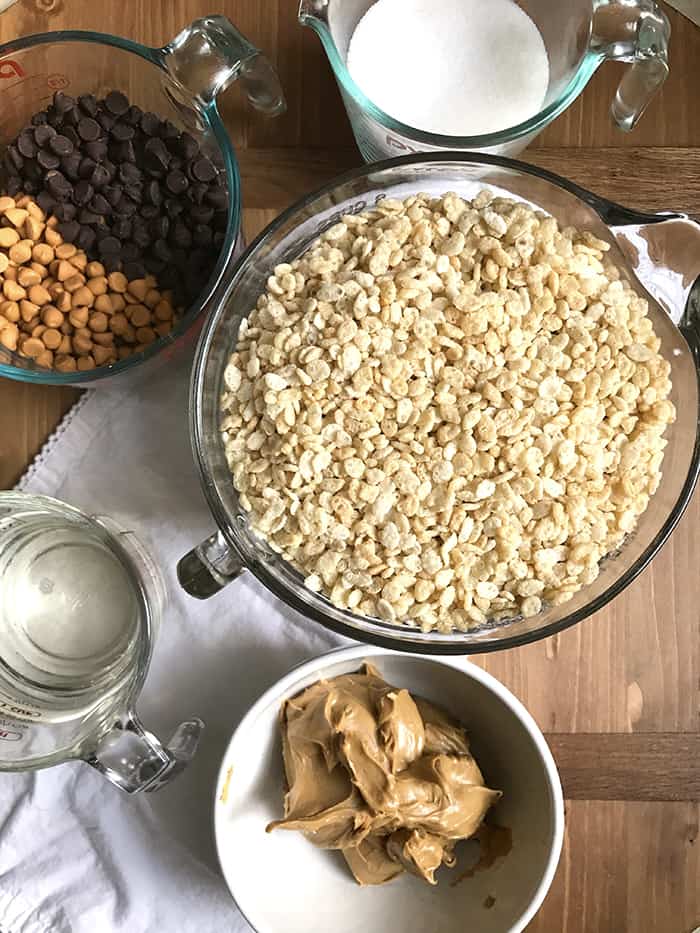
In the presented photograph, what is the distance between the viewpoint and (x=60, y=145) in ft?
3.13

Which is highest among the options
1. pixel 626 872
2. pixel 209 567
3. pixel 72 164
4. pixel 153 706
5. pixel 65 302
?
pixel 72 164

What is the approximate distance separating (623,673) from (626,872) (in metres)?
0.19

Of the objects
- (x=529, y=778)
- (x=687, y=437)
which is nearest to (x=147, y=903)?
(x=529, y=778)

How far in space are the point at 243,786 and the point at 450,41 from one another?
698mm

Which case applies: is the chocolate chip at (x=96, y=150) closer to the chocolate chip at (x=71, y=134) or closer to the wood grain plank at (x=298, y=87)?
the chocolate chip at (x=71, y=134)

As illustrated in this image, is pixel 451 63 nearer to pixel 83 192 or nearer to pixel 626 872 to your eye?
pixel 83 192

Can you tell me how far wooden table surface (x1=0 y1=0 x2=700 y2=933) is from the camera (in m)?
0.98

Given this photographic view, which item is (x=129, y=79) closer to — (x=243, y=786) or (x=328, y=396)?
(x=328, y=396)

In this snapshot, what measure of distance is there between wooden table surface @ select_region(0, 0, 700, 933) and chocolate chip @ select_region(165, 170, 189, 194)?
10 centimetres

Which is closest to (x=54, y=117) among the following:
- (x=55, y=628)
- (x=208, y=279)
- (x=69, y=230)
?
(x=69, y=230)

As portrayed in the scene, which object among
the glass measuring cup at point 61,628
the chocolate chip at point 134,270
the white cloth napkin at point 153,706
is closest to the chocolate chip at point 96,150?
the chocolate chip at point 134,270

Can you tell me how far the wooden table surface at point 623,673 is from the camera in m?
0.98

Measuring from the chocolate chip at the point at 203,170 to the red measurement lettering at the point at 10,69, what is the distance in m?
0.21

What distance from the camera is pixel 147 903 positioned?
3.20 feet
